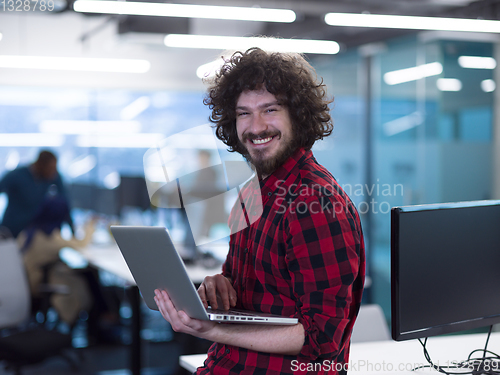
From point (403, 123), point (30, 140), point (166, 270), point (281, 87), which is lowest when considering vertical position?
point (166, 270)

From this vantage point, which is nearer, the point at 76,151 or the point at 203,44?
the point at 203,44

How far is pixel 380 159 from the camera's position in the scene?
16.9ft

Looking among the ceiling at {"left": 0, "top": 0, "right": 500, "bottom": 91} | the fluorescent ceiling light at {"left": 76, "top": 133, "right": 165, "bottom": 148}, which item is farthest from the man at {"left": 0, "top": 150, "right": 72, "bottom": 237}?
the ceiling at {"left": 0, "top": 0, "right": 500, "bottom": 91}

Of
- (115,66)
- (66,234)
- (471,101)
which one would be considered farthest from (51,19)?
(471,101)

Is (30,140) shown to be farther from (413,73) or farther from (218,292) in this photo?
(218,292)

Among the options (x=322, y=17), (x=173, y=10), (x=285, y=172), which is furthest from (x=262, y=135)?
(x=322, y=17)

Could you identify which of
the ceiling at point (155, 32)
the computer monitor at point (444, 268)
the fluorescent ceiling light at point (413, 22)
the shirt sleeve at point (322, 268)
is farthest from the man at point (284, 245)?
the ceiling at point (155, 32)

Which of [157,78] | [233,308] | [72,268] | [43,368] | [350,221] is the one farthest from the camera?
[157,78]

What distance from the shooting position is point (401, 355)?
1.80 m

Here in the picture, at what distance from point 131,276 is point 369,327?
1.53m

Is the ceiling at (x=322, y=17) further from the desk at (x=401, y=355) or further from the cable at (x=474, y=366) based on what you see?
the cable at (x=474, y=366)

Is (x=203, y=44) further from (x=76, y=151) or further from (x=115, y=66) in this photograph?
(x=76, y=151)

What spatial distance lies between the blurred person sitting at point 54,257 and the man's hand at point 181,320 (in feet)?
9.79

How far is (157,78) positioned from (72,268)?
223 cm
